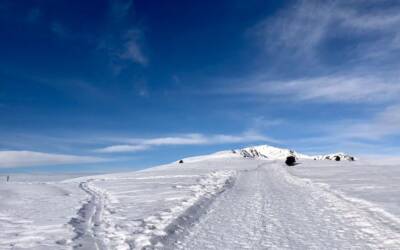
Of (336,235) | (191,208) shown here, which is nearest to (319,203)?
(191,208)

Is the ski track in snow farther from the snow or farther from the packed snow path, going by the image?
the packed snow path

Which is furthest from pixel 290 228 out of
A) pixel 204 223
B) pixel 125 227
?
pixel 125 227

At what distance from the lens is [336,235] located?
379 inches

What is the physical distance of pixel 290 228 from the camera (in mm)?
10430

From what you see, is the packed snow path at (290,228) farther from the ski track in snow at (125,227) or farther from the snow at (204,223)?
the ski track in snow at (125,227)

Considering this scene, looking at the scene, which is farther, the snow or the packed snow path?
the snow

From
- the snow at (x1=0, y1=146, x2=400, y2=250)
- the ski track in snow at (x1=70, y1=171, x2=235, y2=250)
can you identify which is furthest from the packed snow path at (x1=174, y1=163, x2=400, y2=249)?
the ski track in snow at (x1=70, y1=171, x2=235, y2=250)

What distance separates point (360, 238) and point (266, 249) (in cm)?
254

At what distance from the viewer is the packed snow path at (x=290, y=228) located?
8.73m

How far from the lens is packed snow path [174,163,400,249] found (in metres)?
8.73

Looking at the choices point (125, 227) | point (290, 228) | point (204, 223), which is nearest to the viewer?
point (290, 228)

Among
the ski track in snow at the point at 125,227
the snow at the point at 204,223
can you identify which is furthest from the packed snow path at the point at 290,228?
the ski track in snow at the point at 125,227

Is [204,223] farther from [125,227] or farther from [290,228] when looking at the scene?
[290,228]

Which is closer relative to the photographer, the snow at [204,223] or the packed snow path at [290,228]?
the packed snow path at [290,228]
